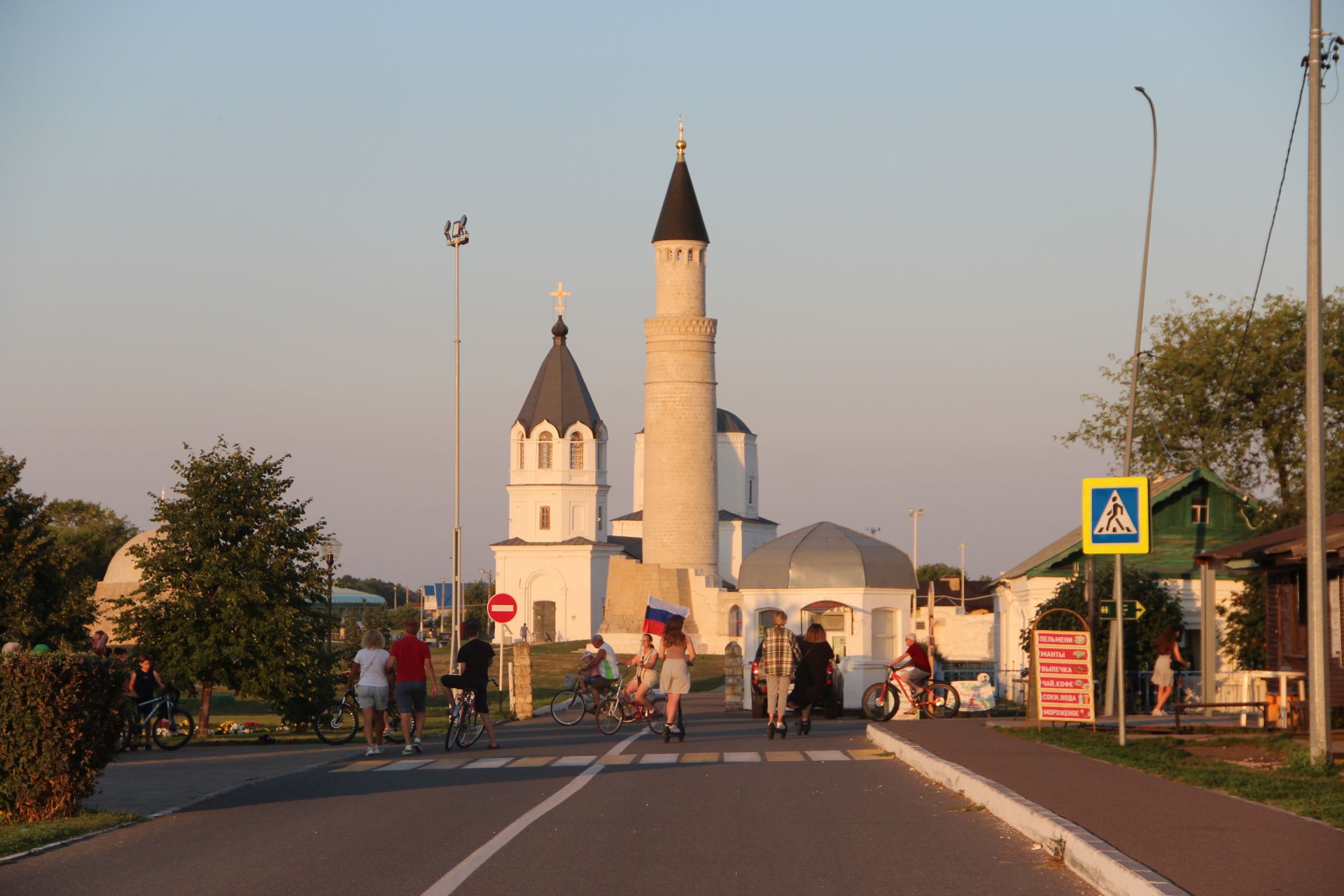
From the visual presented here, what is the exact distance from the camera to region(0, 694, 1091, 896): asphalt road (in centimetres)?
891

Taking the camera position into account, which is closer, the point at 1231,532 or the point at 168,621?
the point at 168,621

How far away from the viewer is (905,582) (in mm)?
34062

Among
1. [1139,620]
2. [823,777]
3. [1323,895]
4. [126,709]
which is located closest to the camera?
[1323,895]

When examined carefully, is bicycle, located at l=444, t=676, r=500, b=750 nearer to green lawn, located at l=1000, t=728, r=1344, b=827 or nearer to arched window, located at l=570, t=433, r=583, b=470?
green lawn, located at l=1000, t=728, r=1344, b=827

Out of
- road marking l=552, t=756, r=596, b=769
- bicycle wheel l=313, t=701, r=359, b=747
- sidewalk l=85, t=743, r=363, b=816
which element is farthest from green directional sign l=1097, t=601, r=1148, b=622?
bicycle wheel l=313, t=701, r=359, b=747

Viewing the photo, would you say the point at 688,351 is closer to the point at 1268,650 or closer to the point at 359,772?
the point at 1268,650

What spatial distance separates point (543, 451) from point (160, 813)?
345 ft

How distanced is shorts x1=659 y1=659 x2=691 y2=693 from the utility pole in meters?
9.15

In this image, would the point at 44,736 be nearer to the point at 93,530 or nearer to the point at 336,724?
the point at 336,724

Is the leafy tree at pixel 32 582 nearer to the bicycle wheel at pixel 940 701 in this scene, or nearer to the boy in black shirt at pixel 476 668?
the boy in black shirt at pixel 476 668

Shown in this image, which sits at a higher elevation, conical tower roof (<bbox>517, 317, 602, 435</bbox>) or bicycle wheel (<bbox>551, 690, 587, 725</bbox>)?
conical tower roof (<bbox>517, 317, 602, 435</bbox>)

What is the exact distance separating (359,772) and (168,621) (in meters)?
10.7

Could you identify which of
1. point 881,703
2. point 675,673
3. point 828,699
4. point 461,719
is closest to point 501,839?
point 461,719

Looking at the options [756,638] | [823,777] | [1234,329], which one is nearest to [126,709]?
[823,777]
